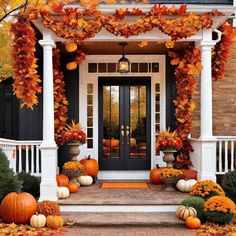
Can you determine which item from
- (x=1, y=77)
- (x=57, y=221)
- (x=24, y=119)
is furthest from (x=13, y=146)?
(x=57, y=221)

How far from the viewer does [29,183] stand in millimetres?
8008

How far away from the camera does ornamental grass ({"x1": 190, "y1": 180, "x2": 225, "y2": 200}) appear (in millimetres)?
7019

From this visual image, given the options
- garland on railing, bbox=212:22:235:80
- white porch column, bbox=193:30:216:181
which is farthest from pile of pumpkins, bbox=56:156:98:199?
garland on railing, bbox=212:22:235:80

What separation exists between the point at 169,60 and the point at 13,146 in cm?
401

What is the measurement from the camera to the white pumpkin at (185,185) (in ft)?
25.8

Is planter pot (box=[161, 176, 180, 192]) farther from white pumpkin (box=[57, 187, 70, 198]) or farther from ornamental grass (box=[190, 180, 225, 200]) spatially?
white pumpkin (box=[57, 187, 70, 198])

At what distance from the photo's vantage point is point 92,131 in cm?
987

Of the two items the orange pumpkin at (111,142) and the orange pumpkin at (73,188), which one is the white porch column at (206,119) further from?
the orange pumpkin at (111,142)

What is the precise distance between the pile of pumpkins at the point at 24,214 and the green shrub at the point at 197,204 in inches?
77.8

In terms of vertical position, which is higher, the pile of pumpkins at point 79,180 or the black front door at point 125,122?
the black front door at point 125,122

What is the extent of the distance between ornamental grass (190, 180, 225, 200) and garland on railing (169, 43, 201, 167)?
1.85 m

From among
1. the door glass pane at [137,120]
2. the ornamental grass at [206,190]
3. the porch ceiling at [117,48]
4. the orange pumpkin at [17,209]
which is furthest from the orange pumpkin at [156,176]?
the orange pumpkin at [17,209]

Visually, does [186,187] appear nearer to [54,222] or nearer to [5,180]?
[54,222]

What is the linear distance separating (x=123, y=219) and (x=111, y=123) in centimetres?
357
